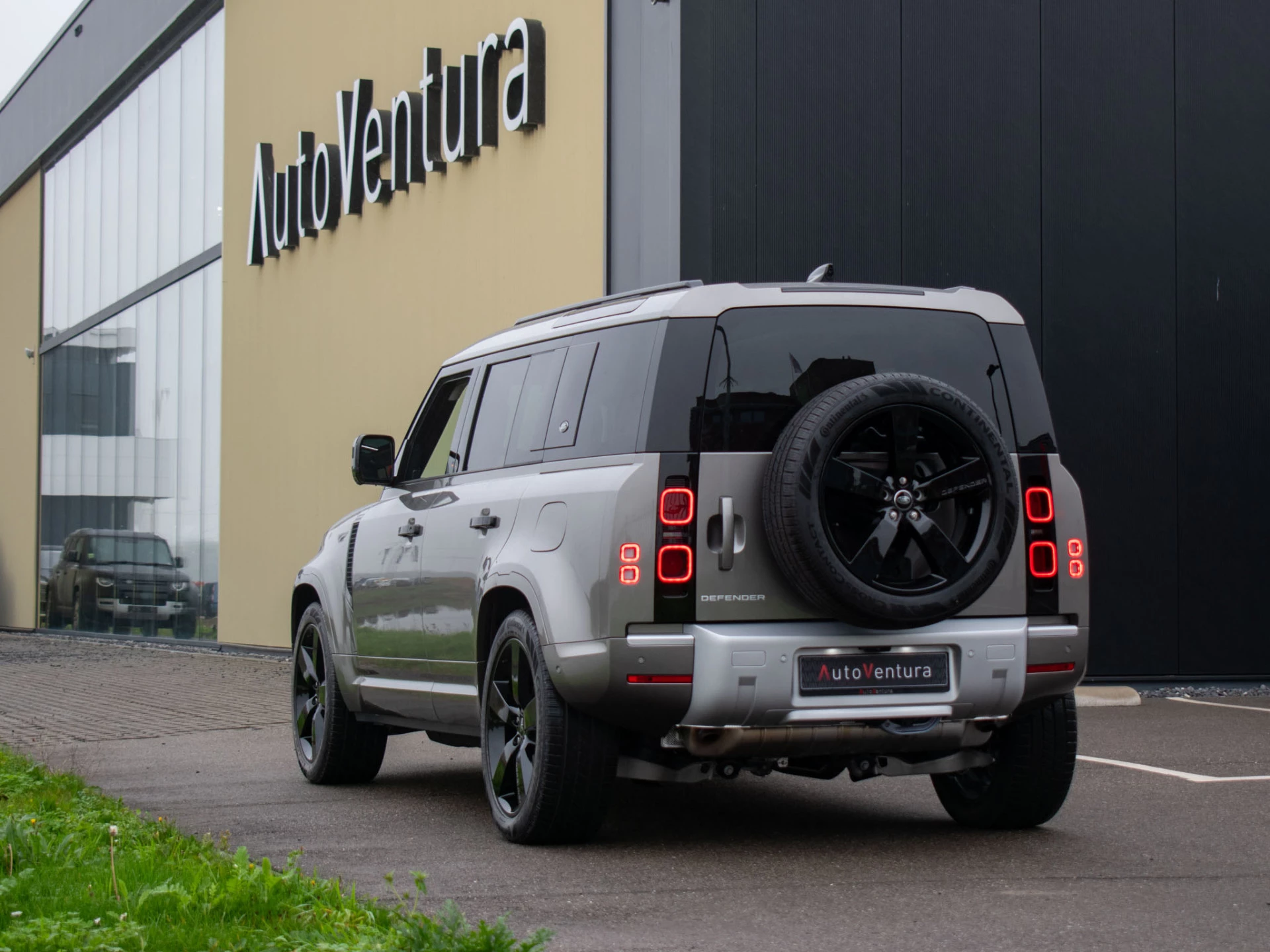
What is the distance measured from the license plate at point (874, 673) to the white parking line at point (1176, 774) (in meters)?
2.37

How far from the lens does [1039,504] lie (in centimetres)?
621

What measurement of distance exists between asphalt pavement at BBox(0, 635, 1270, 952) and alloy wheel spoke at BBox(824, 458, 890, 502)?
1.24 meters

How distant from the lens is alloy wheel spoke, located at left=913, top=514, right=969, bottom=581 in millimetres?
5734

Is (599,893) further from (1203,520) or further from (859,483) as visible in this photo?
(1203,520)

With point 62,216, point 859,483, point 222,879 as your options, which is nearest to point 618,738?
point 859,483

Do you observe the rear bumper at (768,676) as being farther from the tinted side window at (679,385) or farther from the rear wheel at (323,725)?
the rear wheel at (323,725)

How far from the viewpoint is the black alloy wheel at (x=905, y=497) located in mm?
5699

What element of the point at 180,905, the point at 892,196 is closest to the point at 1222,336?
the point at 892,196

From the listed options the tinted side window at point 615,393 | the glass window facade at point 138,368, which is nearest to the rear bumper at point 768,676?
the tinted side window at point 615,393

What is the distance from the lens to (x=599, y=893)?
17.2 ft

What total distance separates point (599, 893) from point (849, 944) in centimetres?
100

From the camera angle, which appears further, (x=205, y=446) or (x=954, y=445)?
(x=205, y=446)

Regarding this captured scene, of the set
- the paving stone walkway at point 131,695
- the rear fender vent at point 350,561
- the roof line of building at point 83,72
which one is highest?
the roof line of building at point 83,72

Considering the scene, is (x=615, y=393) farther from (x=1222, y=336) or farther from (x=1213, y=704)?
(x=1222, y=336)
